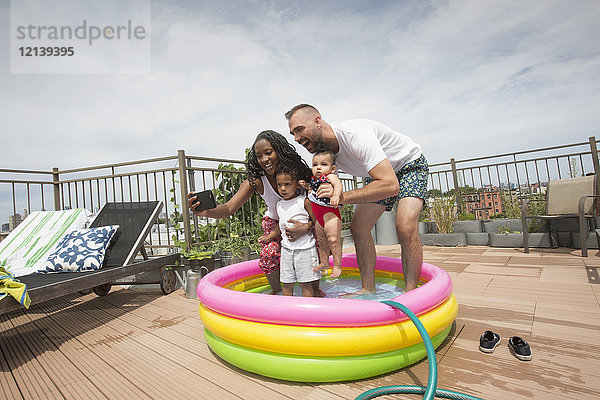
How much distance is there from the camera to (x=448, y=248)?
6.00 meters

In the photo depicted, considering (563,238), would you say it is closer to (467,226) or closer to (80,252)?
(467,226)

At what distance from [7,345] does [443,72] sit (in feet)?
27.7

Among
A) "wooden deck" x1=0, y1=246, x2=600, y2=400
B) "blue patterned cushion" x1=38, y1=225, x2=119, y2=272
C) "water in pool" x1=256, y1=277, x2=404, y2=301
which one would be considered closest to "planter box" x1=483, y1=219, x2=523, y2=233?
"wooden deck" x1=0, y1=246, x2=600, y2=400

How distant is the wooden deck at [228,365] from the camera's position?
1335mm

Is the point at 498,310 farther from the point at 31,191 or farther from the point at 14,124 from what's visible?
the point at 14,124

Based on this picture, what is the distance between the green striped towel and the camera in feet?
11.1

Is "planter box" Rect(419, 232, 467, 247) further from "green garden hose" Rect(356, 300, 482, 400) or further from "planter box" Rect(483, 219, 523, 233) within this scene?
"green garden hose" Rect(356, 300, 482, 400)

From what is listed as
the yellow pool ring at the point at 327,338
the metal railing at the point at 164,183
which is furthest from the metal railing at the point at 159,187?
the yellow pool ring at the point at 327,338

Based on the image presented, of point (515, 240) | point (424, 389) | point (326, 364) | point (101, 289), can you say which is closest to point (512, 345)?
point (424, 389)

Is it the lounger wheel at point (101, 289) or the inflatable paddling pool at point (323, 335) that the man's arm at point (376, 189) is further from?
the lounger wheel at point (101, 289)

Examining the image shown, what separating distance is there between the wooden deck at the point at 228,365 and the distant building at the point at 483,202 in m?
3.53

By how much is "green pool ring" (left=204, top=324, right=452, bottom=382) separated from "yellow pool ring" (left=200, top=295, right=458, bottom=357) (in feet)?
0.10

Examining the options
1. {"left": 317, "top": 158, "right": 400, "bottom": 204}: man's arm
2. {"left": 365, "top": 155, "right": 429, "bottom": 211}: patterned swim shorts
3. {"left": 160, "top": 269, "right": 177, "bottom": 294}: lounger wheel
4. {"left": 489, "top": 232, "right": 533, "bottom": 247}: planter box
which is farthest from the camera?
{"left": 489, "top": 232, "right": 533, "bottom": 247}: planter box

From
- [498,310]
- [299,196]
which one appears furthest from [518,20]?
[299,196]
